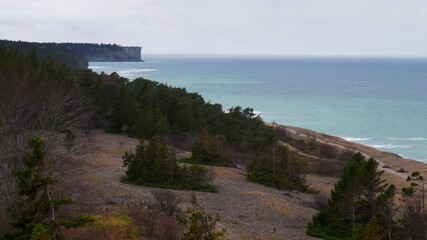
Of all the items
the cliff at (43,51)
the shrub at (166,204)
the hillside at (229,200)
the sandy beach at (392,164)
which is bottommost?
the sandy beach at (392,164)

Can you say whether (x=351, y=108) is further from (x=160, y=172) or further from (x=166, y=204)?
(x=166, y=204)

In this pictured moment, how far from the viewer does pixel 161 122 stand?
4356 centimetres

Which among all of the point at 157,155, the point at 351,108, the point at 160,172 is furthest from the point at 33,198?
the point at 351,108

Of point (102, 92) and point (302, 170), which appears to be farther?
point (102, 92)

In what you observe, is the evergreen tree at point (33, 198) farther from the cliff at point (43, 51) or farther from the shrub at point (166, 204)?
the cliff at point (43, 51)

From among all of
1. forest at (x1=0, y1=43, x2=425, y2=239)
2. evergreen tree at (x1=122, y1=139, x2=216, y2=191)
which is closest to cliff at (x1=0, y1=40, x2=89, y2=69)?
forest at (x1=0, y1=43, x2=425, y2=239)

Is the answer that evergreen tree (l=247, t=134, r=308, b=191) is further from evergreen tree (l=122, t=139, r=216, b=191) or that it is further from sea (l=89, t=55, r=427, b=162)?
sea (l=89, t=55, r=427, b=162)

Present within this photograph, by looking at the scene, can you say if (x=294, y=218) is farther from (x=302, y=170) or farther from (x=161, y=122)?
(x=161, y=122)

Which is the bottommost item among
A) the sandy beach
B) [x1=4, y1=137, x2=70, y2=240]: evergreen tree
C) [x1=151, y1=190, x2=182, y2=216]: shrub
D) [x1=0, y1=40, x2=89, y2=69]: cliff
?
the sandy beach

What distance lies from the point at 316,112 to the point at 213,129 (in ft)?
184

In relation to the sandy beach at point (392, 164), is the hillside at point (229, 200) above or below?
above

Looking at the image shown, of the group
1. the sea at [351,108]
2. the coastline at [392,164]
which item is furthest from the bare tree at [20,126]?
the sea at [351,108]

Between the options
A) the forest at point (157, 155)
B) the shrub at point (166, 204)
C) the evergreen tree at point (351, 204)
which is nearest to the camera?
the forest at point (157, 155)

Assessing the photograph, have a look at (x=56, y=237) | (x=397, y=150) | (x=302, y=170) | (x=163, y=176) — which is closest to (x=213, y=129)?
(x=302, y=170)
